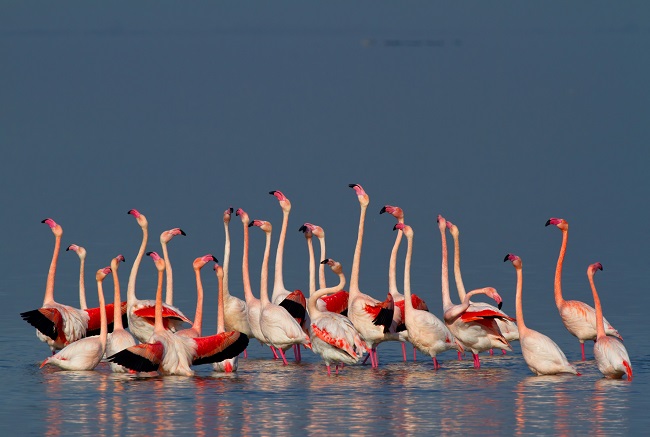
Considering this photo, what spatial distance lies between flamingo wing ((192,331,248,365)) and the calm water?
20 centimetres

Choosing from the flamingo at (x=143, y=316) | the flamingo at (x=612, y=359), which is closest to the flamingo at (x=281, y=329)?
the flamingo at (x=143, y=316)

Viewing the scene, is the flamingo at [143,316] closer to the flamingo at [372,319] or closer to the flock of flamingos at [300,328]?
the flock of flamingos at [300,328]

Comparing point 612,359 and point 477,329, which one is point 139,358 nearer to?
point 477,329

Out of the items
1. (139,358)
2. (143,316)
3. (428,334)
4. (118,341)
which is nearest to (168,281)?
(143,316)

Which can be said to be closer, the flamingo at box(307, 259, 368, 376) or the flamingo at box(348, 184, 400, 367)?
the flamingo at box(307, 259, 368, 376)

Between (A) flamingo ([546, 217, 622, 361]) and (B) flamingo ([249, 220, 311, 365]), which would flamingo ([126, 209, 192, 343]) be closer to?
(B) flamingo ([249, 220, 311, 365])

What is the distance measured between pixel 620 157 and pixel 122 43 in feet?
202

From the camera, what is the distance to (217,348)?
13141 millimetres

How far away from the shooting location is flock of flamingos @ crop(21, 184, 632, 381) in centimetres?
1316

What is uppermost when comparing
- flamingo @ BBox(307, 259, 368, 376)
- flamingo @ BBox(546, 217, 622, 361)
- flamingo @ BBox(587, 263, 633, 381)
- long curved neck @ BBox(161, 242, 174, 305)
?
long curved neck @ BBox(161, 242, 174, 305)

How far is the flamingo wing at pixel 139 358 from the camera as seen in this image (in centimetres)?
1273

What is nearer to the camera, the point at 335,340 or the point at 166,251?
the point at 335,340

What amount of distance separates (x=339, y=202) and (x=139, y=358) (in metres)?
11.9

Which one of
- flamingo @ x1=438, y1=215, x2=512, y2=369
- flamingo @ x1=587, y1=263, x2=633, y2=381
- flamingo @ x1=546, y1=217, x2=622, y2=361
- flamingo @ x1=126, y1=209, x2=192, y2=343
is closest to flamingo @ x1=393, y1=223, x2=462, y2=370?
flamingo @ x1=438, y1=215, x2=512, y2=369
